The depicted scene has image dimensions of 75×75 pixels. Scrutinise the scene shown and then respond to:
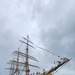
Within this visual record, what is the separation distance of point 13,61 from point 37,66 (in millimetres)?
22572

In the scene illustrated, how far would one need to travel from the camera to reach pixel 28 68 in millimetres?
97062

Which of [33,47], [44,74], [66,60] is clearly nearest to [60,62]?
[66,60]

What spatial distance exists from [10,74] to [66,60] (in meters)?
74.3

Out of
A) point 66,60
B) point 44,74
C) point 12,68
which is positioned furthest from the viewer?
point 12,68

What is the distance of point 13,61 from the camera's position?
120m

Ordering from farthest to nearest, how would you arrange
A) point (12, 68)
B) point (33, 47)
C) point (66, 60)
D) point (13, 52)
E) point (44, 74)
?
point (12, 68) → point (13, 52) → point (33, 47) → point (44, 74) → point (66, 60)

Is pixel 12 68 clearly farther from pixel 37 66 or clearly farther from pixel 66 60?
pixel 66 60

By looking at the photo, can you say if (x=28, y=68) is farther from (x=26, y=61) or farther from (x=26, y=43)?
(x=26, y=43)

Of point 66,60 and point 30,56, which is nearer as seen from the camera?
point 66,60

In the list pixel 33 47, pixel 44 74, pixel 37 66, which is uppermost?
pixel 33 47

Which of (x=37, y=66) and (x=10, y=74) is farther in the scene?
(x=10, y=74)

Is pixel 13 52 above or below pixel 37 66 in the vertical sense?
above

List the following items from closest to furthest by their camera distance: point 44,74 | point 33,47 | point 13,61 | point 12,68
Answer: point 44,74, point 33,47, point 13,61, point 12,68

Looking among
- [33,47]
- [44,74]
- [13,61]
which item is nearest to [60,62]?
[44,74]
